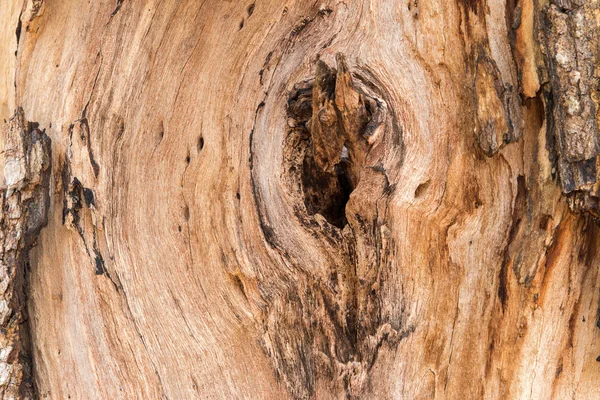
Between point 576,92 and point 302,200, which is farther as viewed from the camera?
point 302,200

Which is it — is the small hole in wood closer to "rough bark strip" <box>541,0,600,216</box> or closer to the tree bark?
the tree bark

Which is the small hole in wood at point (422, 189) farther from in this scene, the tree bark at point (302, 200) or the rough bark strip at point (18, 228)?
the rough bark strip at point (18, 228)

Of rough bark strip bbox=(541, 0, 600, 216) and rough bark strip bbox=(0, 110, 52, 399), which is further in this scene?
rough bark strip bbox=(0, 110, 52, 399)

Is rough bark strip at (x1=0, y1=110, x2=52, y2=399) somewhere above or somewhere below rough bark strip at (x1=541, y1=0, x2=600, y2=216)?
below

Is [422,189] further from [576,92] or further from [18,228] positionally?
[18,228]

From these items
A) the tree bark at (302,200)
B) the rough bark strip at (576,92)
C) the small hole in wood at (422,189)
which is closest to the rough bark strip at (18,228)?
the tree bark at (302,200)

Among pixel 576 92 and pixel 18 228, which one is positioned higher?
pixel 576 92

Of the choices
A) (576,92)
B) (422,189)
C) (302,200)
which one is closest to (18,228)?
(302,200)

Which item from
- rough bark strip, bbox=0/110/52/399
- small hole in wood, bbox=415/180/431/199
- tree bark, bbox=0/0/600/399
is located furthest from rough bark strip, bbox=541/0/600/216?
rough bark strip, bbox=0/110/52/399
